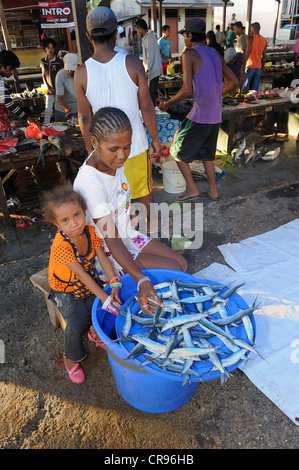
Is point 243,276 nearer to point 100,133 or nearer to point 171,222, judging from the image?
point 171,222

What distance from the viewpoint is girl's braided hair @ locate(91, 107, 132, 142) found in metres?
1.88

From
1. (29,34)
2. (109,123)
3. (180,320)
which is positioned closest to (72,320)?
(180,320)

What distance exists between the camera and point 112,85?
9.36ft

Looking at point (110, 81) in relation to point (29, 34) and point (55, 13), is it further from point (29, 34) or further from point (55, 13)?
point (29, 34)

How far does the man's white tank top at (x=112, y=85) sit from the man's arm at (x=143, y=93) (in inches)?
1.8

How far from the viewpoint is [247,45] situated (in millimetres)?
7660

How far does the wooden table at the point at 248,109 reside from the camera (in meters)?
5.98

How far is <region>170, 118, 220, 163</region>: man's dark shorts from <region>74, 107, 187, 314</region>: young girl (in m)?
2.24

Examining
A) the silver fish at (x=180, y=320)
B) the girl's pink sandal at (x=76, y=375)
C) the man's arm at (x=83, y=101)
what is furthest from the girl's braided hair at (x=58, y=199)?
the man's arm at (x=83, y=101)

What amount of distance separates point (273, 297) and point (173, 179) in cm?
253

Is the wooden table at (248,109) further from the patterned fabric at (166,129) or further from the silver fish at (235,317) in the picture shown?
the silver fish at (235,317)

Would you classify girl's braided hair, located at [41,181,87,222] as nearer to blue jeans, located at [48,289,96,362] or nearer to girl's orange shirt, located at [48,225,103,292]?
girl's orange shirt, located at [48,225,103,292]

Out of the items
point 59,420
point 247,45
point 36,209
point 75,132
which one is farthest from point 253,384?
point 247,45

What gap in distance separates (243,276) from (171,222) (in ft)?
4.44
